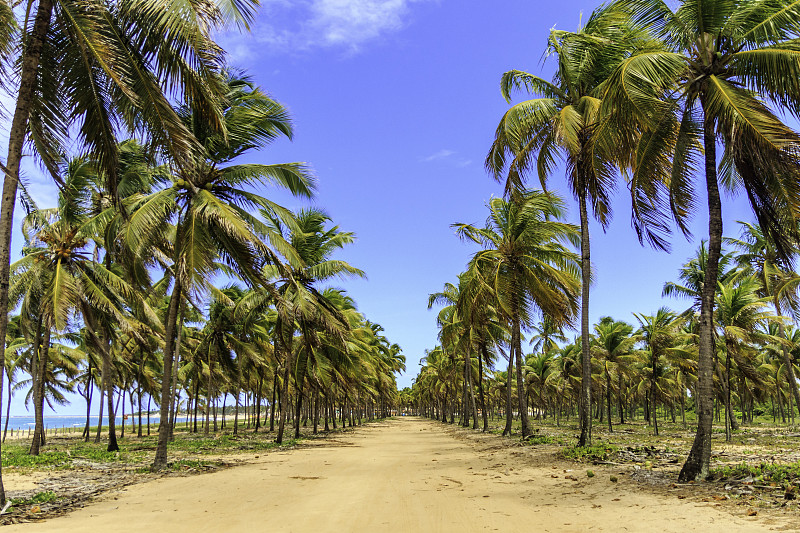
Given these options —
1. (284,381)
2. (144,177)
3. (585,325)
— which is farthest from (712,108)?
(284,381)

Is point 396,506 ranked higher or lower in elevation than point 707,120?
lower

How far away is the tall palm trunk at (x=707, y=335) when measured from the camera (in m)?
8.45

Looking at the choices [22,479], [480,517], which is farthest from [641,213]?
[22,479]

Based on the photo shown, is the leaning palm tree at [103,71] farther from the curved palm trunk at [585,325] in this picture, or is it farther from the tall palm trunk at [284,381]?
the tall palm trunk at [284,381]

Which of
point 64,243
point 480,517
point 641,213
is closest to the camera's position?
point 480,517

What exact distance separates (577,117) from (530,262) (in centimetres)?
680

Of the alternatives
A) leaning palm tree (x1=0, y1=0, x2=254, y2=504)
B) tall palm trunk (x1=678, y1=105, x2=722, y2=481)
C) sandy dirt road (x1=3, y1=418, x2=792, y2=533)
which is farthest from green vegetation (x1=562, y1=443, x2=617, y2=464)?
leaning palm tree (x1=0, y1=0, x2=254, y2=504)

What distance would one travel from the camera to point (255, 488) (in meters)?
9.63

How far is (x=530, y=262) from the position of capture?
741 inches

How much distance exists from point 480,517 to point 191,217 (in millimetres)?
9502

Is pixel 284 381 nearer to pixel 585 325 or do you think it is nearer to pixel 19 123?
pixel 585 325

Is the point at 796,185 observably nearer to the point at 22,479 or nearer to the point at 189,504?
the point at 189,504

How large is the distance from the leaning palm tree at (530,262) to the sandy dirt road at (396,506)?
746 centimetres

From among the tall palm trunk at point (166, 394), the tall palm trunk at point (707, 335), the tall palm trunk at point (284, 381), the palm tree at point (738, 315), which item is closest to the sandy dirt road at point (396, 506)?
the tall palm trunk at point (707, 335)
